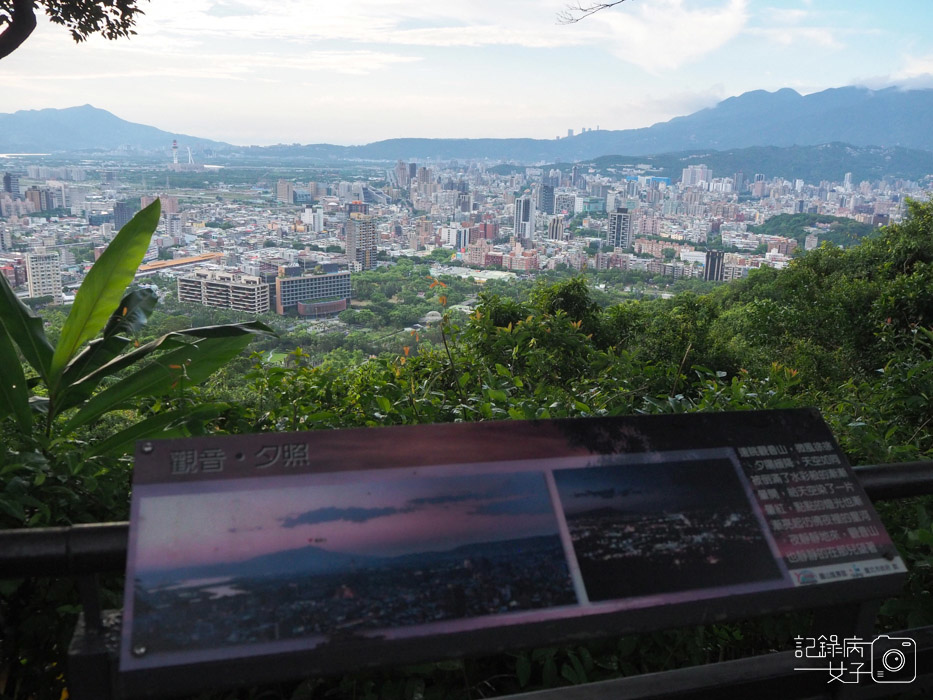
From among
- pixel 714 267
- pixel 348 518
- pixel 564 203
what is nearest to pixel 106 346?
pixel 348 518

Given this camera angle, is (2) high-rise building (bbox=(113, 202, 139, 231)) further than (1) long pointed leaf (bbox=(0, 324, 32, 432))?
Yes

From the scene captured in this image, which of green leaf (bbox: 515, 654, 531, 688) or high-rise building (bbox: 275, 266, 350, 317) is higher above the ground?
green leaf (bbox: 515, 654, 531, 688)

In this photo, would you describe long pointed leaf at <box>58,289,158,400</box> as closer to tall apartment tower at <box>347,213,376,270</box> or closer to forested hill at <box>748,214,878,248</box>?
tall apartment tower at <box>347,213,376,270</box>

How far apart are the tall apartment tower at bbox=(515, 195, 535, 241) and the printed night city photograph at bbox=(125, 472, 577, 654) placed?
15.8 m

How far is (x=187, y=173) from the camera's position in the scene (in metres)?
17.3

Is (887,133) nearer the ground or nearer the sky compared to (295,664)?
nearer the sky

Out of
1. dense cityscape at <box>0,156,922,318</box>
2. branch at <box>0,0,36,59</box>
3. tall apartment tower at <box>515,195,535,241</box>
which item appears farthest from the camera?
tall apartment tower at <box>515,195,535,241</box>

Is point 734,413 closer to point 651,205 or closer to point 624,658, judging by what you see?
point 624,658

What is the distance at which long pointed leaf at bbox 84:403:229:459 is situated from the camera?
4.60 feet

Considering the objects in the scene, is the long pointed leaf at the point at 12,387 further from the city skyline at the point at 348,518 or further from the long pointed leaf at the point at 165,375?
the city skyline at the point at 348,518

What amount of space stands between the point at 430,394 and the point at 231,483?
1070 mm

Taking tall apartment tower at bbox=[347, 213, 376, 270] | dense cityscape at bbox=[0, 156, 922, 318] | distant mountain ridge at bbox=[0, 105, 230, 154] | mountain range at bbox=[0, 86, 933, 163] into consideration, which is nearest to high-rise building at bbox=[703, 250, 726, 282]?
dense cityscape at bbox=[0, 156, 922, 318]

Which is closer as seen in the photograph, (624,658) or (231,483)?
(231,483)

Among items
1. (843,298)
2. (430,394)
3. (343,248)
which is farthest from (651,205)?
(430,394)
